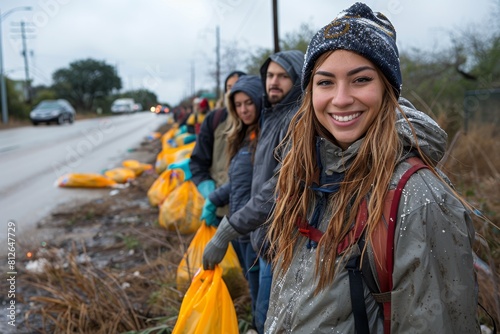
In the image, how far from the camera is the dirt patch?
278 centimetres

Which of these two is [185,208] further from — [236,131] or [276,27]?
[276,27]

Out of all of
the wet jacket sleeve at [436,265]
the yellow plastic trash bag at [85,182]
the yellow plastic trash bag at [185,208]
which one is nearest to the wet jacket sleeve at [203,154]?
the yellow plastic trash bag at [185,208]

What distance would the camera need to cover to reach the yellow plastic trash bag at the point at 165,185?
17.4 feet

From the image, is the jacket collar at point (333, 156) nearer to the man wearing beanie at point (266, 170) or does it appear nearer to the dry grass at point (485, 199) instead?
the dry grass at point (485, 199)

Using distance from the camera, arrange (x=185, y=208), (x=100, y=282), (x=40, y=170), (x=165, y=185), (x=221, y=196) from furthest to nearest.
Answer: (x=40, y=170) → (x=165, y=185) → (x=185, y=208) → (x=100, y=282) → (x=221, y=196)

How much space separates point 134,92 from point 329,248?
232ft

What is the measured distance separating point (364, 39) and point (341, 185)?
17.5 inches

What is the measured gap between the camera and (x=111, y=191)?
23.8 ft

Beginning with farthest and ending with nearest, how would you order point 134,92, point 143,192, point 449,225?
point 134,92 < point 143,192 < point 449,225

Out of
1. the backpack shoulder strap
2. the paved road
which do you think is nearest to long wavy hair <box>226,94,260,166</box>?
the backpack shoulder strap

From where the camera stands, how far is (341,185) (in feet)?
4.17

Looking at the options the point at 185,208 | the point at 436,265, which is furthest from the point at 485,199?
the point at 436,265

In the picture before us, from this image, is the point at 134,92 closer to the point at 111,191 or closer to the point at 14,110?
the point at 14,110

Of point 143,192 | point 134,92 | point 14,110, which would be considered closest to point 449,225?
point 143,192
